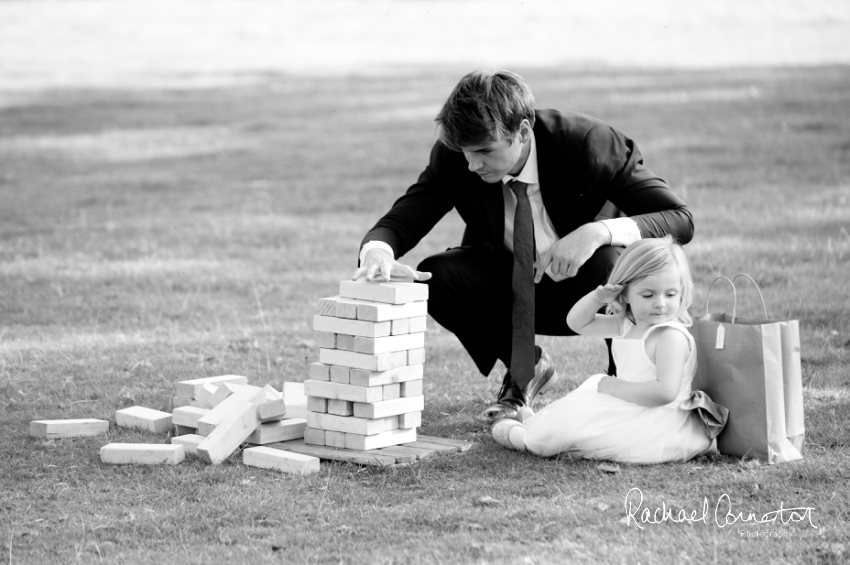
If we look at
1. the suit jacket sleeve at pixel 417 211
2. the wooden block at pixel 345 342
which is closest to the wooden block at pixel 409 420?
the wooden block at pixel 345 342

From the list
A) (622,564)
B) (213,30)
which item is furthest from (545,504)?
(213,30)

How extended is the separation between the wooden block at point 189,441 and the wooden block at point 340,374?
58 centimetres

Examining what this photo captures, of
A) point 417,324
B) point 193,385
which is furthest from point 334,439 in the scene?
point 193,385

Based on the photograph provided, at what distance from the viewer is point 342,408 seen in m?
4.35

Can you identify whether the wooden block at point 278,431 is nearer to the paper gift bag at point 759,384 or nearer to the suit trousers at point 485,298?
the suit trousers at point 485,298

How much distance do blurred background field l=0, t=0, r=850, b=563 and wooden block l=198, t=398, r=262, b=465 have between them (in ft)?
0.40

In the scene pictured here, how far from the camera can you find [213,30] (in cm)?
2594

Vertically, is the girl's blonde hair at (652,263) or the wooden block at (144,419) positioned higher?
the girl's blonde hair at (652,263)

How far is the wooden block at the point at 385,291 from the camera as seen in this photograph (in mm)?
4258

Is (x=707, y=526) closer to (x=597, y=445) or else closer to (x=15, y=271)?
(x=597, y=445)

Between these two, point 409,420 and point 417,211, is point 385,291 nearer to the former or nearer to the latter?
point 409,420

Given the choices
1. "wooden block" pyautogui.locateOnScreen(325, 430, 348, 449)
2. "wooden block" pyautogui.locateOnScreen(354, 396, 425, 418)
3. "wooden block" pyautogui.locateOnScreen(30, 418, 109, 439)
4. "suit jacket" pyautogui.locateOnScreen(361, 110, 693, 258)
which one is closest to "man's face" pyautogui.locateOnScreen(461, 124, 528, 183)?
"suit jacket" pyautogui.locateOnScreen(361, 110, 693, 258)

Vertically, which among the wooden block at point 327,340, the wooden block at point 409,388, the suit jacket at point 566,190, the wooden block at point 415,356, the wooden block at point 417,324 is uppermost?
the suit jacket at point 566,190

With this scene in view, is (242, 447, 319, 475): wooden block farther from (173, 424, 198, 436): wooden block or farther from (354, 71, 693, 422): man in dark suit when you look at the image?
(354, 71, 693, 422): man in dark suit
